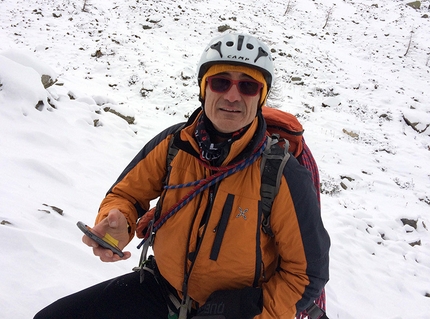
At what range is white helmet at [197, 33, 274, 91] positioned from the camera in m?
1.74

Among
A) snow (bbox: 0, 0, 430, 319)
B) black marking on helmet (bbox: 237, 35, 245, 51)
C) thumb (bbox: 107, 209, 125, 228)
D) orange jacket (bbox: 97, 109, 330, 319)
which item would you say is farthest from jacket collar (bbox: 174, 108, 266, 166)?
snow (bbox: 0, 0, 430, 319)

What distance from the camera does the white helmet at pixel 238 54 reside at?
174 cm

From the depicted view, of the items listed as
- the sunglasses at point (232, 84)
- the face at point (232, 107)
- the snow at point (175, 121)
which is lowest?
the snow at point (175, 121)

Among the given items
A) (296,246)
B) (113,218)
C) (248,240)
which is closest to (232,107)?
(248,240)

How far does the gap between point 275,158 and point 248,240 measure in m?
0.53

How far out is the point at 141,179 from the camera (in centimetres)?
197

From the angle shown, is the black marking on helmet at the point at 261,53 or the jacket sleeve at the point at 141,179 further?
the jacket sleeve at the point at 141,179

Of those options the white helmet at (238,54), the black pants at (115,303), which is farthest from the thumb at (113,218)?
the white helmet at (238,54)

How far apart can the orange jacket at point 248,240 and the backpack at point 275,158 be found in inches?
1.5

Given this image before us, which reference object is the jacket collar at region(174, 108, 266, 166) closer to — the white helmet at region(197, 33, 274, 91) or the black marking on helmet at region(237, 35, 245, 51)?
the white helmet at region(197, 33, 274, 91)

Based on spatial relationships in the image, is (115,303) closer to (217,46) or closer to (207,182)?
(207,182)

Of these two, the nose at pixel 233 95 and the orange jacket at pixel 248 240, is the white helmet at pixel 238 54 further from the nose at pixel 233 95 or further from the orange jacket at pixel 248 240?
the orange jacket at pixel 248 240

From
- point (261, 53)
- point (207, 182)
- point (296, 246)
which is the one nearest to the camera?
point (296, 246)

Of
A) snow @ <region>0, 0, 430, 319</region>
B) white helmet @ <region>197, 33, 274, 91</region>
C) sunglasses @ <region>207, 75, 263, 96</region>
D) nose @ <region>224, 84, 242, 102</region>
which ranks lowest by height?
snow @ <region>0, 0, 430, 319</region>
